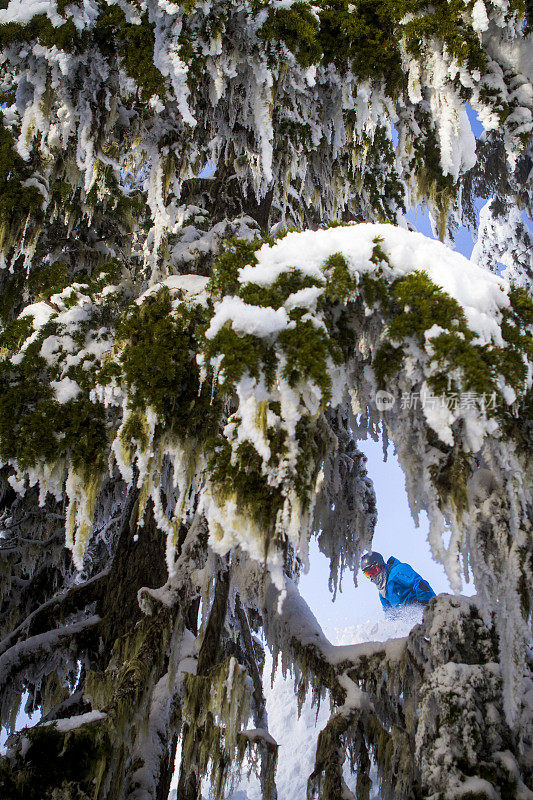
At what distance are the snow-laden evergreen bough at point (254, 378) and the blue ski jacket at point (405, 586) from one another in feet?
12.9

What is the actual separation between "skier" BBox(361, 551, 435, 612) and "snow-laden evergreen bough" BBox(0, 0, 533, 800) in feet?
12.9

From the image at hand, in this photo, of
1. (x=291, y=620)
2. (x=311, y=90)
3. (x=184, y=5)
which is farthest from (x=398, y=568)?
(x=184, y=5)

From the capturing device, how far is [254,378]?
8.50 feet

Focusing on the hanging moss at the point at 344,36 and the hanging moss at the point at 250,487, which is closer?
the hanging moss at the point at 250,487

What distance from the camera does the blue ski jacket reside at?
950cm

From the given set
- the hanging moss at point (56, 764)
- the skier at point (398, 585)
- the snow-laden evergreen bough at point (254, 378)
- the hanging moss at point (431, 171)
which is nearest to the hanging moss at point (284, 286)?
the snow-laden evergreen bough at point (254, 378)

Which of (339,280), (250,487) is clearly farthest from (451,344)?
(250,487)

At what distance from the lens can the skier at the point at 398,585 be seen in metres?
9.51

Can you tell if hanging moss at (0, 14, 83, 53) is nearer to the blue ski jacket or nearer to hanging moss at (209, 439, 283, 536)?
hanging moss at (209, 439, 283, 536)

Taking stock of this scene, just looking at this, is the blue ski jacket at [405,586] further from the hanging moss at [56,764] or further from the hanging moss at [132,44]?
the hanging moss at [132,44]

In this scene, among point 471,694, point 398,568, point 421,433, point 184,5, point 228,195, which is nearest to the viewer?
point 421,433

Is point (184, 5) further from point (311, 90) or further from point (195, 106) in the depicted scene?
point (311, 90)

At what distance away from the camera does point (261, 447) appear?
254 cm

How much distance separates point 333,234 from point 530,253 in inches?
393
